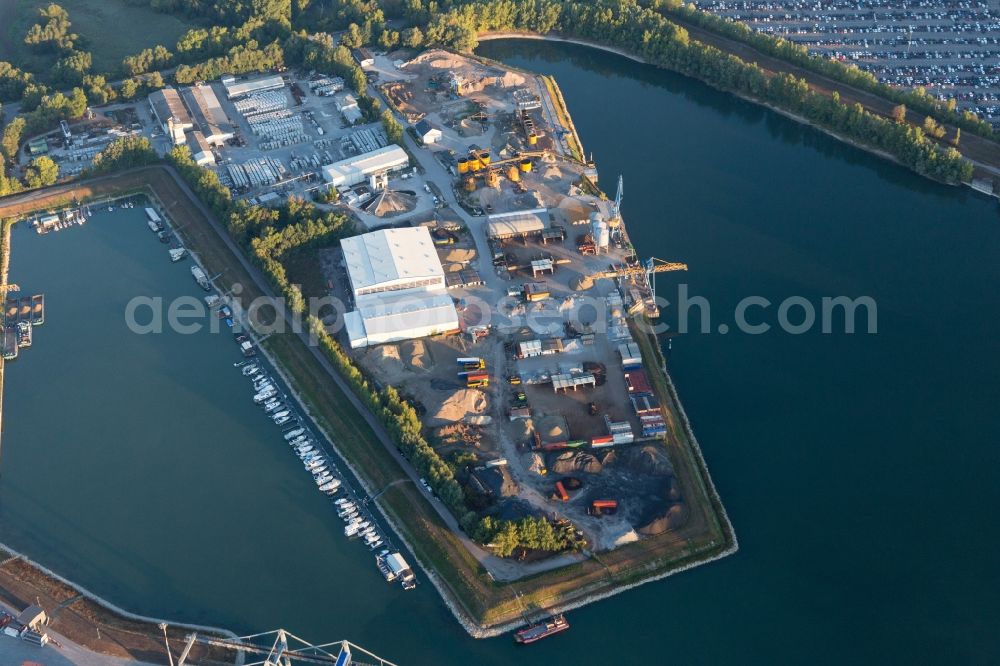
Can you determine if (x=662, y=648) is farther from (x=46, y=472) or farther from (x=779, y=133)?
(x=779, y=133)

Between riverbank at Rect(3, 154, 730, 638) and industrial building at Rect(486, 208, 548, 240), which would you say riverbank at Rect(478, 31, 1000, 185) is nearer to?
industrial building at Rect(486, 208, 548, 240)

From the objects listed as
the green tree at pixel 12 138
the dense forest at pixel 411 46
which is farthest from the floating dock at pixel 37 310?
the dense forest at pixel 411 46

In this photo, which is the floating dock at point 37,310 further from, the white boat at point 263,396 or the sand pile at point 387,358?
the sand pile at point 387,358

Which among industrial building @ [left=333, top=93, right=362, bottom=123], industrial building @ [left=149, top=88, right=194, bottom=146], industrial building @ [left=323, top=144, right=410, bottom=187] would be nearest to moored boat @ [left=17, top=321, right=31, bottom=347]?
industrial building @ [left=149, top=88, right=194, bottom=146]

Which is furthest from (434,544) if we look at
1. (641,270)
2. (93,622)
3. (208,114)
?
(208,114)

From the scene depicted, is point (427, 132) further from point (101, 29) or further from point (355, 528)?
point (101, 29)

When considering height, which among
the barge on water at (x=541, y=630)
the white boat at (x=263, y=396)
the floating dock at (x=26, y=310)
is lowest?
the barge on water at (x=541, y=630)
